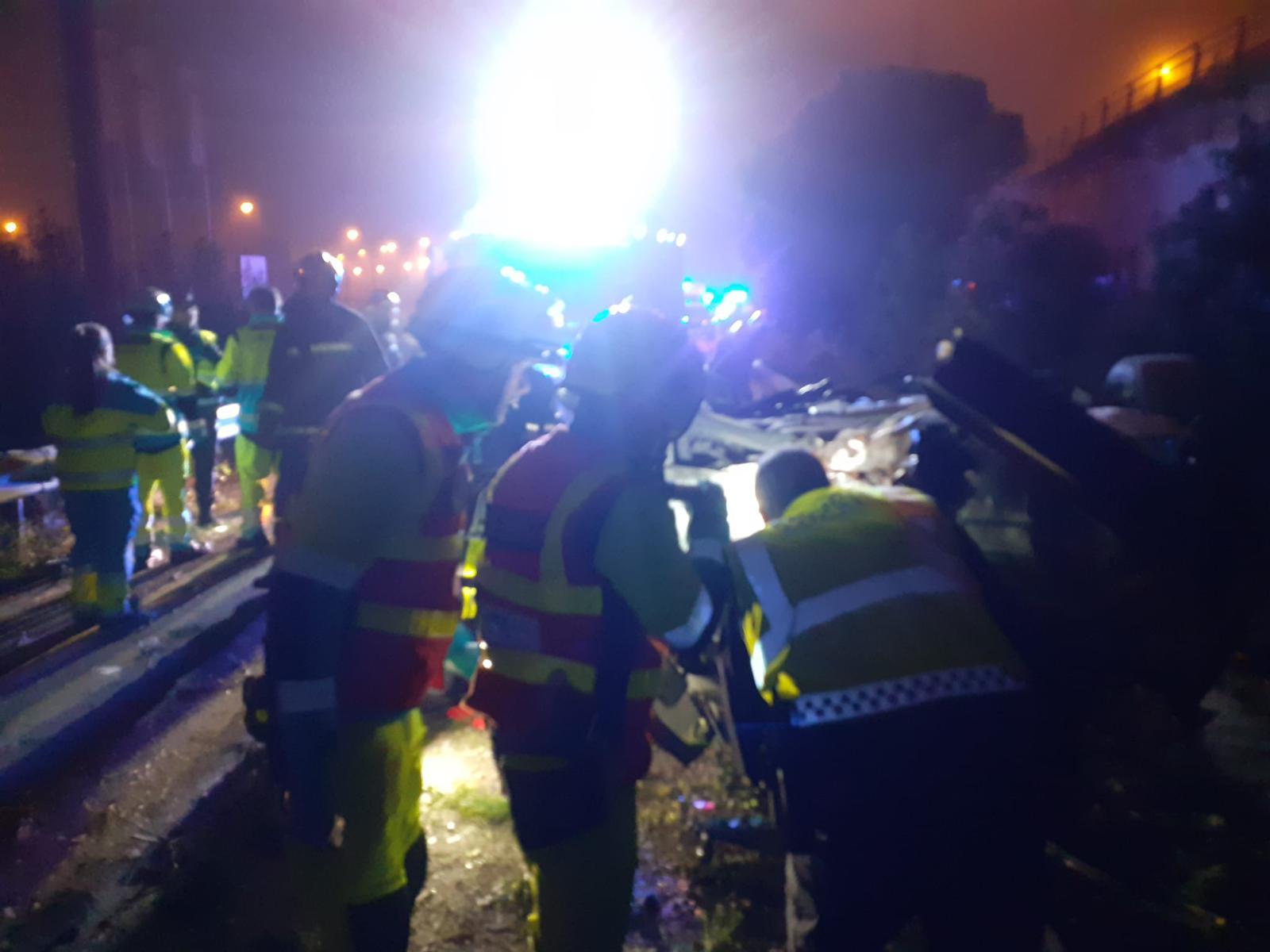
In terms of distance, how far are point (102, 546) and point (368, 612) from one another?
437cm

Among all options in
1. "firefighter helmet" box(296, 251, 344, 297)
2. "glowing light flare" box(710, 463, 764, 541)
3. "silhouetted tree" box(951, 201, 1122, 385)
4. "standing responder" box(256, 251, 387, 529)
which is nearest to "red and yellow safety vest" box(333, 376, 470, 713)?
"glowing light flare" box(710, 463, 764, 541)

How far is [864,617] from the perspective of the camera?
2.22 metres

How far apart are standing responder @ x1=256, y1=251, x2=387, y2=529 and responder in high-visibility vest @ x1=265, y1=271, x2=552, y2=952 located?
376 cm

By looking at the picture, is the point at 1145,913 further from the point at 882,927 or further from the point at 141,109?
the point at 141,109

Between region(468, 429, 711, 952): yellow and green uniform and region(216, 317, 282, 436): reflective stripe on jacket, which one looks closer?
region(468, 429, 711, 952): yellow and green uniform

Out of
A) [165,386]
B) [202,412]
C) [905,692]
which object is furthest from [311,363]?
[905,692]

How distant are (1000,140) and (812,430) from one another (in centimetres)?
2123

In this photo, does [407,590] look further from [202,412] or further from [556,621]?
[202,412]

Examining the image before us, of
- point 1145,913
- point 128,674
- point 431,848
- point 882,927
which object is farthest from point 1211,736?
point 128,674

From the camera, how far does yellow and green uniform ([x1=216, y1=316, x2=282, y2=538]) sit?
24.8 feet

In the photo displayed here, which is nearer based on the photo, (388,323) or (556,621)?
(556,621)

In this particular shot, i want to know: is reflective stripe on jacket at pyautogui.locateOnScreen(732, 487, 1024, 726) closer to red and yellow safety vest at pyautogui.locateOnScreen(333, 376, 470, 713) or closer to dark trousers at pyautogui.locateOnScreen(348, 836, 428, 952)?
red and yellow safety vest at pyautogui.locateOnScreen(333, 376, 470, 713)

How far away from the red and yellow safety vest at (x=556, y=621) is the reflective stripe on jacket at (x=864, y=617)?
1.22 ft

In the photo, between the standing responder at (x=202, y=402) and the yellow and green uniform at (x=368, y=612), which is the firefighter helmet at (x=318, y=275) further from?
the yellow and green uniform at (x=368, y=612)
